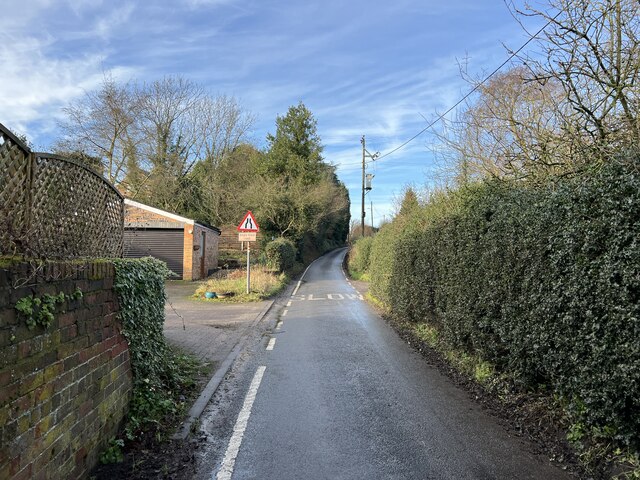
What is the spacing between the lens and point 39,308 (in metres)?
2.91

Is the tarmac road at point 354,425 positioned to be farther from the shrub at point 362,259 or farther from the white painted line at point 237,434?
the shrub at point 362,259

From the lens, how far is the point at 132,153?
34188mm

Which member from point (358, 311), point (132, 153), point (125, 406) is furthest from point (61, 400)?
point (132, 153)

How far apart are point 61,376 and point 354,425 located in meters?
3.00

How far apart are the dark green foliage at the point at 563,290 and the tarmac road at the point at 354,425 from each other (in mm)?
743

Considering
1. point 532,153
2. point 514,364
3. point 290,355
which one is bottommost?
point 290,355

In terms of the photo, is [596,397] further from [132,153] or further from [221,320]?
[132,153]

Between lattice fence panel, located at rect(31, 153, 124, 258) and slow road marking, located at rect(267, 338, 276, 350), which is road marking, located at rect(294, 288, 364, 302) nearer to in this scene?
slow road marking, located at rect(267, 338, 276, 350)

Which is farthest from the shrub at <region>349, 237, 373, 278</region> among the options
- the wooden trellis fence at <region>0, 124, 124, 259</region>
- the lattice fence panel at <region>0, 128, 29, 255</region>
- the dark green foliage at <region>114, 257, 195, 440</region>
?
the lattice fence panel at <region>0, 128, 29, 255</region>

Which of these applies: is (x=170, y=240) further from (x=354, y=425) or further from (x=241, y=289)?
(x=354, y=425)

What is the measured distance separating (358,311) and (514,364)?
1027 centimetres

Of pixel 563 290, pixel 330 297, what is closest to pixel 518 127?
pixel 563 290

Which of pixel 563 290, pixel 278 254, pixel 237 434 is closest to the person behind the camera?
pixel 563 290

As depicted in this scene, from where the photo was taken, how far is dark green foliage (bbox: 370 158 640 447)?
344 centimetres
